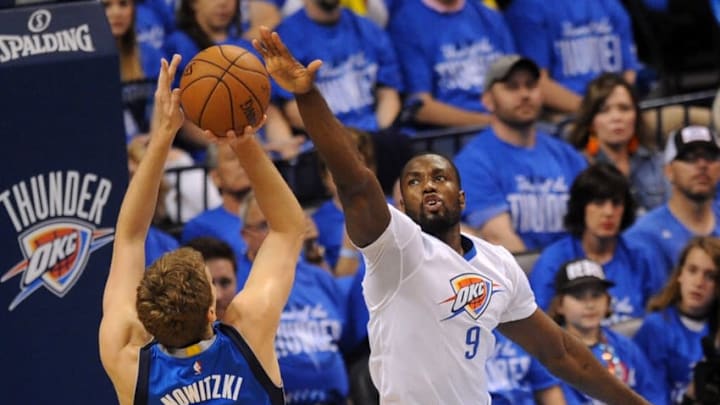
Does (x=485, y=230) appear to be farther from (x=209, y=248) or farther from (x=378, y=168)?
(x=209, y=248)

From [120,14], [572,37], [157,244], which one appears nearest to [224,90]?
[157,244]

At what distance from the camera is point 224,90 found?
649cm

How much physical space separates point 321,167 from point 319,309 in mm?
1173

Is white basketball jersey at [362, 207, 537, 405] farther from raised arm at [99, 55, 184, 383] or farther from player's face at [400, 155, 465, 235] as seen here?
raised arm at [99, 55, 184, 383]

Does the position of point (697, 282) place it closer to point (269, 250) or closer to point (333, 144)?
point (269, 250)

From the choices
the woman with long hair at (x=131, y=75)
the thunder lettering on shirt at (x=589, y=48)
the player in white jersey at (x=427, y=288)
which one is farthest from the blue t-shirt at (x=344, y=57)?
the player in white jersey at (x=427, y=288)

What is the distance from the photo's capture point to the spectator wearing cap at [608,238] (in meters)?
9.86

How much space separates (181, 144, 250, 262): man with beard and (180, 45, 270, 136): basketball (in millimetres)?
2830

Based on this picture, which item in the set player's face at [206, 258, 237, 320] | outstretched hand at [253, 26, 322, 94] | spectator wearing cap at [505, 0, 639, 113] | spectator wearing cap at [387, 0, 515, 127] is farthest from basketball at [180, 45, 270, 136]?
spectator wearing cap at [505, 0, 639, 113]

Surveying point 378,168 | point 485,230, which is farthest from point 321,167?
point 485,230

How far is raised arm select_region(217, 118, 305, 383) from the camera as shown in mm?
6074

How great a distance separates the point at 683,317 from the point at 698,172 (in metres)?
1.15

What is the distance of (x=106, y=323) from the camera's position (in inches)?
239

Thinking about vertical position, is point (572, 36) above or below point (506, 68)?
above
